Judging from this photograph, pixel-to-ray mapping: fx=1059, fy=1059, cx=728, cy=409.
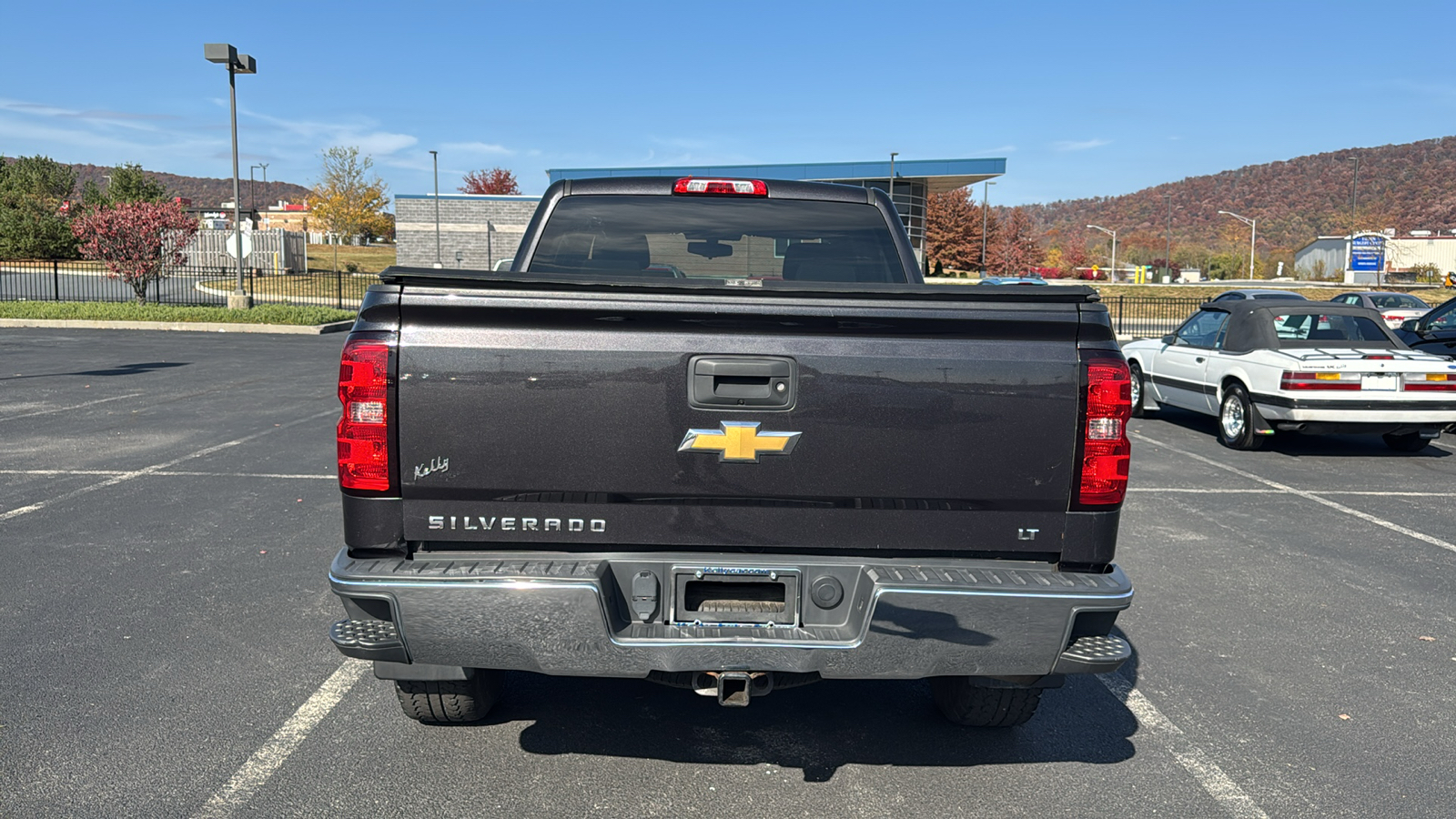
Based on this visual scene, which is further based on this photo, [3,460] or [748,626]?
[3,460]

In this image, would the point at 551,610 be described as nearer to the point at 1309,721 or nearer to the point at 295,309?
the point at 1309,721

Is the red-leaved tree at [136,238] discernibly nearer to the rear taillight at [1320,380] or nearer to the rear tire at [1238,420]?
the rear tire at [1238,420]

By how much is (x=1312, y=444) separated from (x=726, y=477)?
10772 mm

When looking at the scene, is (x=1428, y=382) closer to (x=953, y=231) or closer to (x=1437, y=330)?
(x=1437, y=330)

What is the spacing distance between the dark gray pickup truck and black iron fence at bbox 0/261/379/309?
29.4 m

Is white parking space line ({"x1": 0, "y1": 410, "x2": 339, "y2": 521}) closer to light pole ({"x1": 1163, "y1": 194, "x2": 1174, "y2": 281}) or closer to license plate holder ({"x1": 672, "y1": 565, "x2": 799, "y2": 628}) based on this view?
license plate holder ({"x1": 672, "y1": 565, "x2": 799, "y2": 628})

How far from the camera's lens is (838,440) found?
10.1ft

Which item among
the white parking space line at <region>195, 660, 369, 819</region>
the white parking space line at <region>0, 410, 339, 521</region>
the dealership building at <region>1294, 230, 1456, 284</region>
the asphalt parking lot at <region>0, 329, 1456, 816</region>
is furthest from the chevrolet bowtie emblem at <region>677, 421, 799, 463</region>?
the dealership building at <region>1294, 230, 1456, 284</region>

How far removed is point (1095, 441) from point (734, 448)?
42.2 inches

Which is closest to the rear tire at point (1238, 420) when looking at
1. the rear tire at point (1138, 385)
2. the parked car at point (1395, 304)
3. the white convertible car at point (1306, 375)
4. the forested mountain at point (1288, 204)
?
the white convertible car at point (1306, 375)

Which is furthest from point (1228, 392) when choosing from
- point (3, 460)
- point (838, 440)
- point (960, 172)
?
point (960, 172)

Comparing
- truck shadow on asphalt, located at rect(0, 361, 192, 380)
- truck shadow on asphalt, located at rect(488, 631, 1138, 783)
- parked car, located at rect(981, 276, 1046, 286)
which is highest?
parked car, located at rect(981, 276, 1046, 286)

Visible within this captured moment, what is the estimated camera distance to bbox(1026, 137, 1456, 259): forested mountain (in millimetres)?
122400

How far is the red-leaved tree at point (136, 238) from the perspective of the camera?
2577 cm
